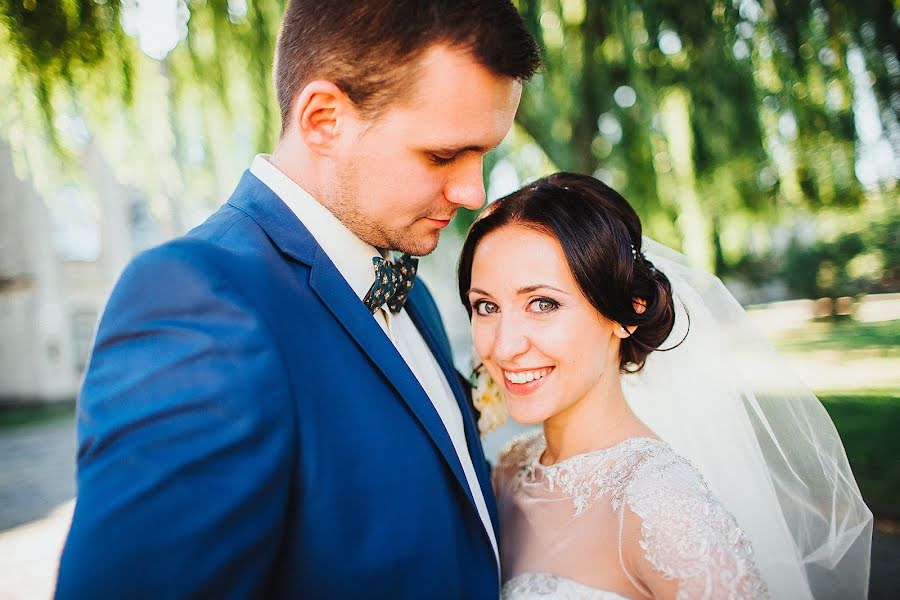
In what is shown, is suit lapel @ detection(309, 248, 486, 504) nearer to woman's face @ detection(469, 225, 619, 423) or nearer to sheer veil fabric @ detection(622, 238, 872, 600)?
woman's face @ detection(469, 225, 619, 423)

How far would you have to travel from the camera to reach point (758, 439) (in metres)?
2.40

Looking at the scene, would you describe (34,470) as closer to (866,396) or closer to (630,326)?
(630,326)

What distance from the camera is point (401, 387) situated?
57.6 inches

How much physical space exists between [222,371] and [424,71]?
875 mm

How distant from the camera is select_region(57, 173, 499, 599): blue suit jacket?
102cm

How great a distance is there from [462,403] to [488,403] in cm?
33

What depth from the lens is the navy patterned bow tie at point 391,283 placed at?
5.60ft

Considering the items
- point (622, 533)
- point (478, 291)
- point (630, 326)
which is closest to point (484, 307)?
point (478, 291)

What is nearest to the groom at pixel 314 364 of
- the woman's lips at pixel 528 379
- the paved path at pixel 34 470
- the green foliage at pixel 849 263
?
the woman's lips at pixel 528 379

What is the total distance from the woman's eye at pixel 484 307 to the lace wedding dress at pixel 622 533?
583 millimetres

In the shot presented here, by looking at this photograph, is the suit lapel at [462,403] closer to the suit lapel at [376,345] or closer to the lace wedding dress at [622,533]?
the lace wedding dress at [622,533]

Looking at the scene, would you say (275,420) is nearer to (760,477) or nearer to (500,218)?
(500,218)

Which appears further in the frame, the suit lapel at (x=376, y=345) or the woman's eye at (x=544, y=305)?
the woman's eye at (x=544, y=305)

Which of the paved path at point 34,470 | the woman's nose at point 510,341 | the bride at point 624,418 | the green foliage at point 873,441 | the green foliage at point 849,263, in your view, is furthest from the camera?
the green foliage at point 849,263
